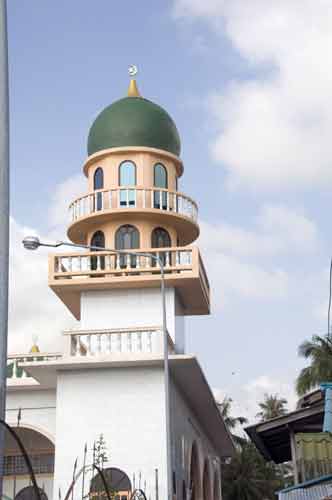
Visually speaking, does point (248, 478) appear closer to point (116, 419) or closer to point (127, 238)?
point (127, 238)

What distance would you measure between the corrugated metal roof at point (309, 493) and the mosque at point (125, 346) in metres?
9.10

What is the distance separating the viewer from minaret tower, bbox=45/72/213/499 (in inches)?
840

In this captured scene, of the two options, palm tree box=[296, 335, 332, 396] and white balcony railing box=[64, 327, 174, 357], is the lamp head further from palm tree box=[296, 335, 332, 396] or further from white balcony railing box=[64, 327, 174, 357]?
palm tree box=[296, 335, 332, 396]

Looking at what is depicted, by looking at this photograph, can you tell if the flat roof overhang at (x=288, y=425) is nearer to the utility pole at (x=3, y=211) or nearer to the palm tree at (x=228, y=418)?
the utility pole at (x=3, y=211)

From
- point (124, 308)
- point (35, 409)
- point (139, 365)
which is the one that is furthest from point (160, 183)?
point (35, 409)

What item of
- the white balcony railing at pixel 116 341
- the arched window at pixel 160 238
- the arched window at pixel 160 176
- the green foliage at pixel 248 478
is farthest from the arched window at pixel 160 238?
the green foliage at pixel 248 478

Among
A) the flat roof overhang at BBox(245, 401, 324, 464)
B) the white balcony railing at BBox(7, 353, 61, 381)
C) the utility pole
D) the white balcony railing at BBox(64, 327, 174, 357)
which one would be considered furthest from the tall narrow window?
the utility pole

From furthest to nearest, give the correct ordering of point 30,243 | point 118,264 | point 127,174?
point 127,174 < point 118,264 < point 30,243

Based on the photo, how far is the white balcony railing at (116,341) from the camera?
21.7 metres

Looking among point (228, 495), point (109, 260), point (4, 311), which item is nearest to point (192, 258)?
point (109, 260)

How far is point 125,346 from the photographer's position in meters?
22.0

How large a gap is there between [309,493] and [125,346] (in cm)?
1297

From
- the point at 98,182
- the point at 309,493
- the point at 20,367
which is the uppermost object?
the point at 98,182

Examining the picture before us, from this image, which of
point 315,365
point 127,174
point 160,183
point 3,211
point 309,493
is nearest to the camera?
point 3,211
